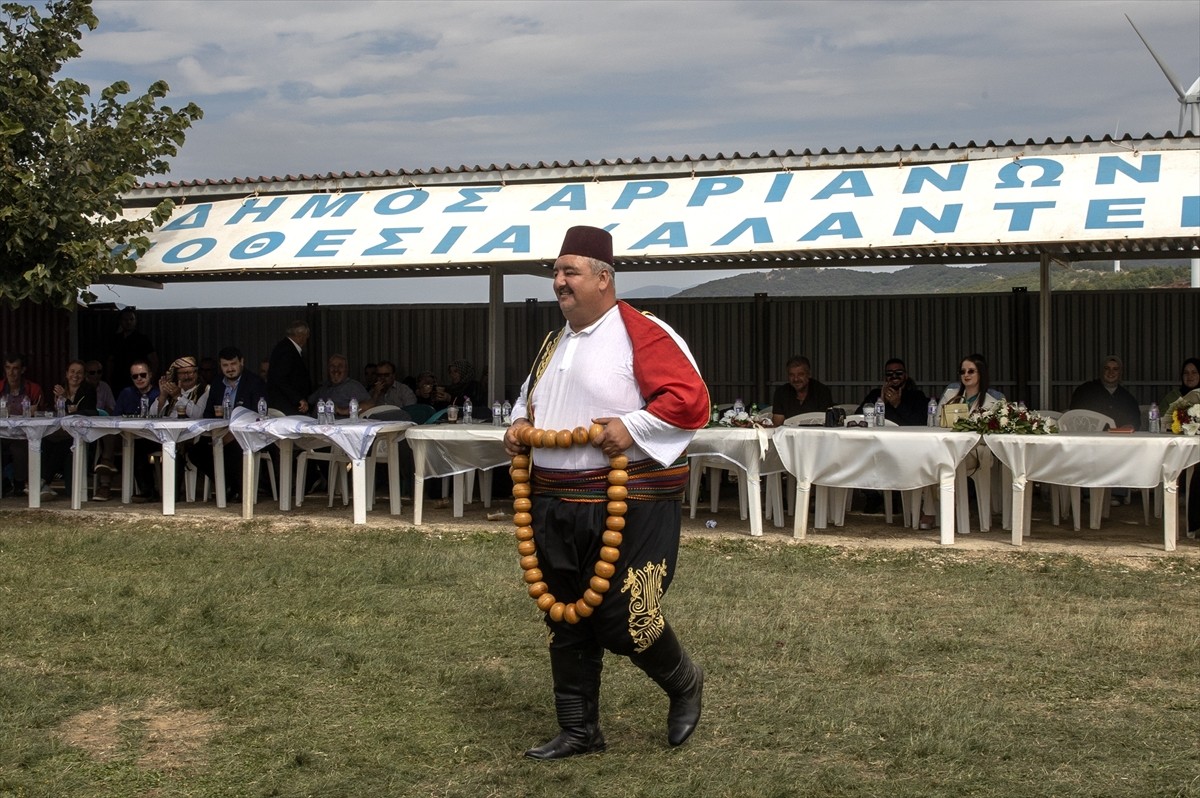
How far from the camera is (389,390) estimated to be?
1393 centimetres

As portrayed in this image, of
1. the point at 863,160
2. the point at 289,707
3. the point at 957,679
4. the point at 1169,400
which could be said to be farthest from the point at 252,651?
the point at 1169,400

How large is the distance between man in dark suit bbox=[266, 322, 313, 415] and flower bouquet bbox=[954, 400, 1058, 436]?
611 centimetres

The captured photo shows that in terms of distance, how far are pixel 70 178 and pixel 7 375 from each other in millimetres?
2365

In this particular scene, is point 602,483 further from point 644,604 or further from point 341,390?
point 341,390

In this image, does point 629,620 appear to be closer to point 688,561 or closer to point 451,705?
point 451,705

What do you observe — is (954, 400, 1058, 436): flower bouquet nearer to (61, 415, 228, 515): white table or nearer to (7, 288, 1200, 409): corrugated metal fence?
(7, 288, 1200, 409): corrugated metal fence

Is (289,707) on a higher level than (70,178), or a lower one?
lower

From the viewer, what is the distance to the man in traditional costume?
15.9ft

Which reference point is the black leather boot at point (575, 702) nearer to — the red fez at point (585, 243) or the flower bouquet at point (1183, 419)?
the red fez at point (585, 243)

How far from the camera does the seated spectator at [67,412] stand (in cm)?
1298

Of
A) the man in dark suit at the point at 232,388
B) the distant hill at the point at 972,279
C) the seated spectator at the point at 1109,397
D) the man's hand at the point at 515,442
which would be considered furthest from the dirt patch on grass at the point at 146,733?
the distant hill at the point at 972,279

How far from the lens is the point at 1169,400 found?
11906 mm

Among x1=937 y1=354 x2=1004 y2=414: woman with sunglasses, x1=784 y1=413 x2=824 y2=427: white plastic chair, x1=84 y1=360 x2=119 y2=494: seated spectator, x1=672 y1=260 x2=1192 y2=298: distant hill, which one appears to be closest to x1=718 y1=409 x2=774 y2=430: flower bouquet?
x1=784 y1=413 x2=824 y2=427: white plastic chair

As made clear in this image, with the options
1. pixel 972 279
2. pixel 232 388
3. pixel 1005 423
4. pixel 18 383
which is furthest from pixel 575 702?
pixel 972 279
